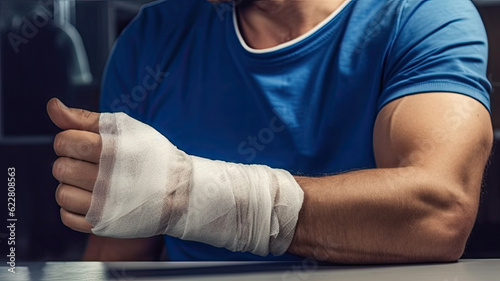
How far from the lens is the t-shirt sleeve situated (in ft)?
3.13

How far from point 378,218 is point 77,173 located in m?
0.39

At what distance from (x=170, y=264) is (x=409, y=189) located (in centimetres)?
34

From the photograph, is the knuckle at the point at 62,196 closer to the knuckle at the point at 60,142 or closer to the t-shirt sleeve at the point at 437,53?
the knuckle at the point at 60,142

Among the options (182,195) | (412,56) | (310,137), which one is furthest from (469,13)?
(182,195)

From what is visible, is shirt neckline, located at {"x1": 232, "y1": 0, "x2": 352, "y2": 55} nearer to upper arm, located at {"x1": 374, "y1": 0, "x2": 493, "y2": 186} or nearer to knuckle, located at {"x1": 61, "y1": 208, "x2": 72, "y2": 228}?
upper arm, located at {"x1": 374, "y1": 0, "x2": 493, "y2": 186}

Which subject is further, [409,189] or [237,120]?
[237,120]

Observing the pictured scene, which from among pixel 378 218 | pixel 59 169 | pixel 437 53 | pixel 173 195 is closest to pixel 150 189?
pixel 173 195

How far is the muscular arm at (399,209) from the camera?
0.83 m

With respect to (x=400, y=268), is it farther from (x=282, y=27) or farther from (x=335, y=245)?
(x=282, y=27)

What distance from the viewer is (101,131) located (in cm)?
77

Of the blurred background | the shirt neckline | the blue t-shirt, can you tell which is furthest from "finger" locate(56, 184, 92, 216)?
the blurred background

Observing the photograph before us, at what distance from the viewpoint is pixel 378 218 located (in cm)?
83

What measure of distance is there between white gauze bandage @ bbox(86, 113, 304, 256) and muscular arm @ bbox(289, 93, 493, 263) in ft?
0.17

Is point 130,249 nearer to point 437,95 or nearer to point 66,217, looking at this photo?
point 66,217
